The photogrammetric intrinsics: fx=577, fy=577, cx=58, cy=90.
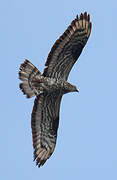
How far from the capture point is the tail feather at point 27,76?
1838 cm

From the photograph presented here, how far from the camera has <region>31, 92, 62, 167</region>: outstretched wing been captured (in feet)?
60.7

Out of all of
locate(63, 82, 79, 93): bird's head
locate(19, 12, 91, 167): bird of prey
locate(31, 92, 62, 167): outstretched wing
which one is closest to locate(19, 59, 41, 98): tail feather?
locate(19, 12, 91, 167): bird of prey

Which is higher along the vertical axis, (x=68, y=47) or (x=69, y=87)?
(x=68, y=47)

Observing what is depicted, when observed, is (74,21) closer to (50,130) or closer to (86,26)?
(86,26)

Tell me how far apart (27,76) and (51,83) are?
2.99ft

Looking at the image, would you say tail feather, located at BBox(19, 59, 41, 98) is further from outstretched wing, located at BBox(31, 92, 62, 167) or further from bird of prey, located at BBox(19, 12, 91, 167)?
outstretched wing, located at BBox(31, 92, 62, 167)

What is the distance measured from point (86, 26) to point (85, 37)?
342 millimetres

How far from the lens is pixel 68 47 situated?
1792cm

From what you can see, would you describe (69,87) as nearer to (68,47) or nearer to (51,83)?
(51,83)


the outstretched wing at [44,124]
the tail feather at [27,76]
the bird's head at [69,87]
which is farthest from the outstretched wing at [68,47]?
the outstretched wing at [44,124]

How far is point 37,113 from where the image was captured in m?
18.5

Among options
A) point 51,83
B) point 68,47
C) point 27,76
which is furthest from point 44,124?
point 68,47

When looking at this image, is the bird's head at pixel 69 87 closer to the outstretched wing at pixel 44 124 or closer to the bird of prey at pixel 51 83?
the bird of prey at pixel 51 83

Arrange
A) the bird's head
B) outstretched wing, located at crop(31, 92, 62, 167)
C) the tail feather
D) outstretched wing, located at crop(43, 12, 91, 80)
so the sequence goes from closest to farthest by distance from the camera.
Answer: outstretched wing, located at crop(43, 12, 91, 80) < the bird's head < the tail feather < outstretched wing, located at crop(31, 92, 62, 167)
